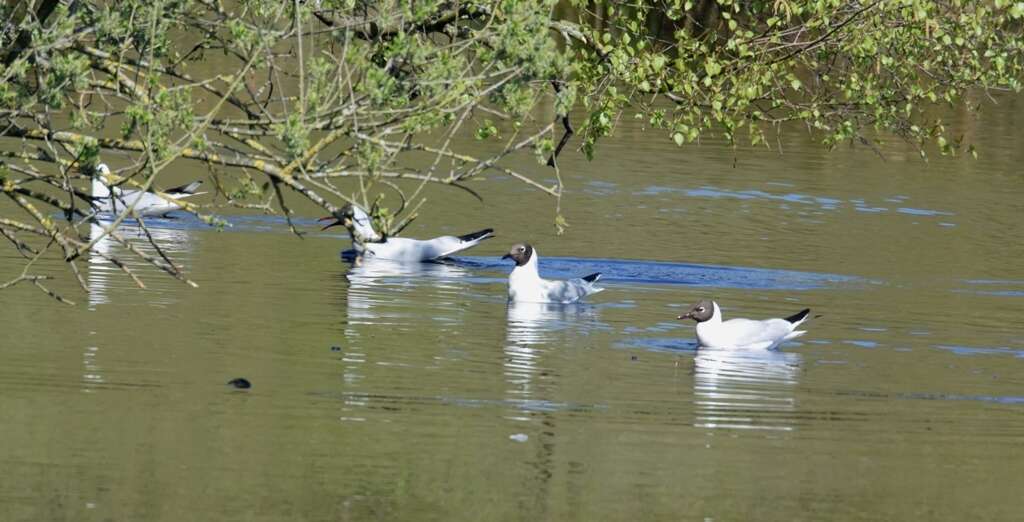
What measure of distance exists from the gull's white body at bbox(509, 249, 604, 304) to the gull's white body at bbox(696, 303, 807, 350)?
3429 mm

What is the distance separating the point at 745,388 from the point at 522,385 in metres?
2.17

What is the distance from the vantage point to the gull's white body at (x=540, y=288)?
22.4 meters

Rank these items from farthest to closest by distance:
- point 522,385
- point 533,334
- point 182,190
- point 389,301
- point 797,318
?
1. point 182,190
2. point 389,301
3. point 533,334
4. point 797,318
5. point 522,385

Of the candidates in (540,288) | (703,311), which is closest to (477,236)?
(540,288)

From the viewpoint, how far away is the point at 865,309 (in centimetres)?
2222

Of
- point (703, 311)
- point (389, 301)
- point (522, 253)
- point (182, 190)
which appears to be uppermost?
point (182, 190)

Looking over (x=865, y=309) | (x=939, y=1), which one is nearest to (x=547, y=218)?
(x=865, y=309)

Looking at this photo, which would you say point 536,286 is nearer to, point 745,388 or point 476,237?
point 476,237

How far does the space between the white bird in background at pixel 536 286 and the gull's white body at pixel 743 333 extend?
3.44 meters

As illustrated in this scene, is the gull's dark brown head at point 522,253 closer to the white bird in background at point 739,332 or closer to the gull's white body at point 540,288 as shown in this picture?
the gull's white body at point 540,288

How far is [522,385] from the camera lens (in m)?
16.3

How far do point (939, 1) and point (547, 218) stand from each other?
14.2m

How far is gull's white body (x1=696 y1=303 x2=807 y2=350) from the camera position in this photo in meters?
19.3

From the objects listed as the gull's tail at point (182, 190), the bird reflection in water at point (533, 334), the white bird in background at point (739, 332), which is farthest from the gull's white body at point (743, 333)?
the gull's tail at point (182, 190)
